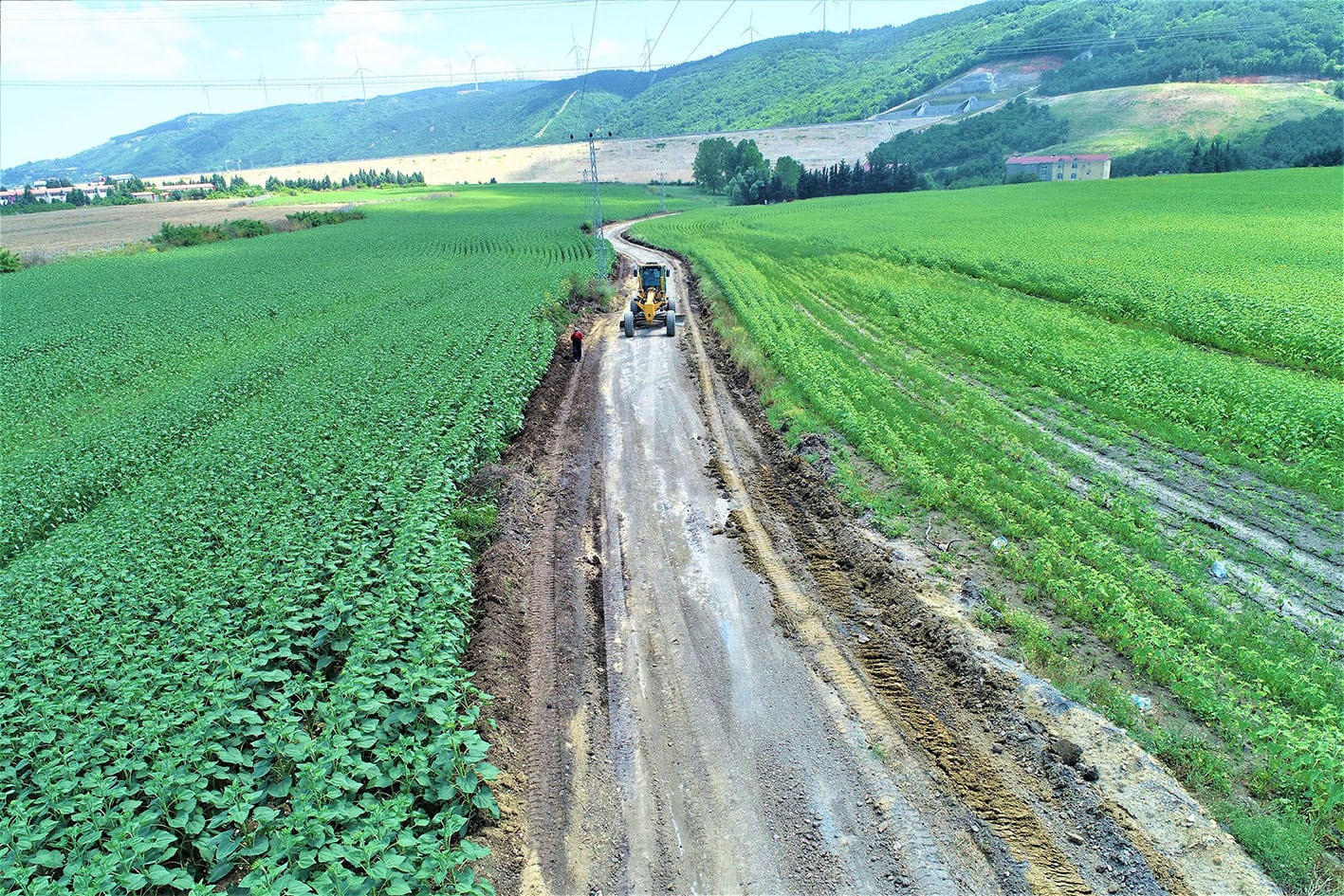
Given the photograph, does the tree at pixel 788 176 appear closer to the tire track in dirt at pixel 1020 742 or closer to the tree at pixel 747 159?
the tree at pixel 747 159

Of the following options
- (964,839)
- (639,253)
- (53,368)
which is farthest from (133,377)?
(639,253)

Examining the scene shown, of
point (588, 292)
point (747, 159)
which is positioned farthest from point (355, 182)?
point (588, 292)

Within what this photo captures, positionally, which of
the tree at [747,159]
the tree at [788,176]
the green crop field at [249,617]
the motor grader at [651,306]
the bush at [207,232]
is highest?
the tree at [747,159]

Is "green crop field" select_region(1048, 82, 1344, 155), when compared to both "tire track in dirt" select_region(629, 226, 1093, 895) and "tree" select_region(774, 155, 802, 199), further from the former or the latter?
"tire track in dirt" select_region(629, 226, 1093, 895)

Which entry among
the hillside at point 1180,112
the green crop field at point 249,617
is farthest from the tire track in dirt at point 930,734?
the hillside at point 1180,112

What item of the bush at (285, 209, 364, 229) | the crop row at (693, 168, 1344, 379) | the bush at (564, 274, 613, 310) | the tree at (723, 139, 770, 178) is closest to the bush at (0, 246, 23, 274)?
the bush at (285, 209, 364, 229)

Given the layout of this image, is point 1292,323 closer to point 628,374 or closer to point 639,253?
point 628,374
